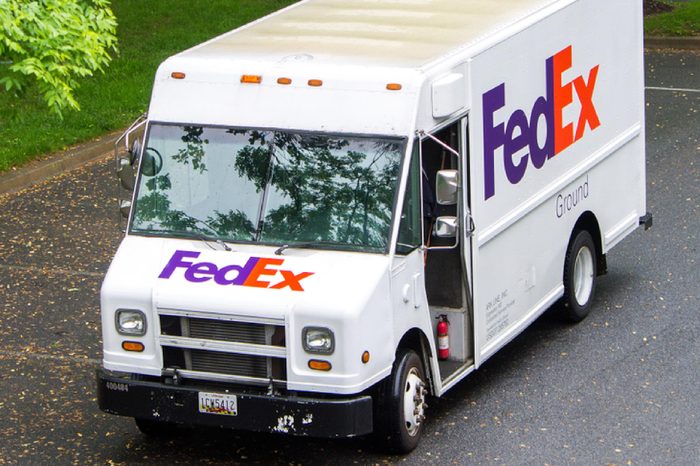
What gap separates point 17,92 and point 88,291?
7.69 feet

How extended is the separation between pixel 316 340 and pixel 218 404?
762mm

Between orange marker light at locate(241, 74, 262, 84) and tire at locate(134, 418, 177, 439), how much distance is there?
7.86 ft

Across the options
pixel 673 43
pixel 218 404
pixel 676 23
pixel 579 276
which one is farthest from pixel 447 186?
pixel 676 23

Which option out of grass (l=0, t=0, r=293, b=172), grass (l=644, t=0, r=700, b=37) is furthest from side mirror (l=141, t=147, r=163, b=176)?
grass (l=644, t=0, r=700, b=37)

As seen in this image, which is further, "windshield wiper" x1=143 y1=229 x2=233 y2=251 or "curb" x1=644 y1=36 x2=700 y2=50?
"curb" x1=644 y1=36 x2=700 y2=50

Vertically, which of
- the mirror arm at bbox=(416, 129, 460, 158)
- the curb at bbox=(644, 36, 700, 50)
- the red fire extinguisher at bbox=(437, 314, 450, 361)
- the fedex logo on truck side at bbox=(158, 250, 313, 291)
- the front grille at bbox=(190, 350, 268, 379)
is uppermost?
the mirror arm at bbox=(416, 129, 460, 158)

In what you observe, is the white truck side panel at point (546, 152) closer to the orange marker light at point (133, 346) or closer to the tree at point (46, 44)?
the orange marker light at point (133, 346)

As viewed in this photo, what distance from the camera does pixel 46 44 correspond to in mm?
10461

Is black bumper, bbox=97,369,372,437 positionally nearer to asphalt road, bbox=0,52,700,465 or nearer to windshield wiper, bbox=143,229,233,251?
asphalt road, bbox=0,52,700,465

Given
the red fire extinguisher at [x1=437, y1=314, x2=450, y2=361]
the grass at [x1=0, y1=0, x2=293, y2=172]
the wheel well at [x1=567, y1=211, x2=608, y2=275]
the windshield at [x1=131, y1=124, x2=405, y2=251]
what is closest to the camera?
the windshield at [x1=131, y1=124, x2=405, y2=251]

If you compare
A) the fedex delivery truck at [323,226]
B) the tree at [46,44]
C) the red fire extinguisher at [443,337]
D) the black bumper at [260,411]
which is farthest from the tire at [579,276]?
the tree at [46,44]

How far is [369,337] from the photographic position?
27.7 ft

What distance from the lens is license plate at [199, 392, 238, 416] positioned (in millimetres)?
8516

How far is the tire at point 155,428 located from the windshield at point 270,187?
1.31 meters
